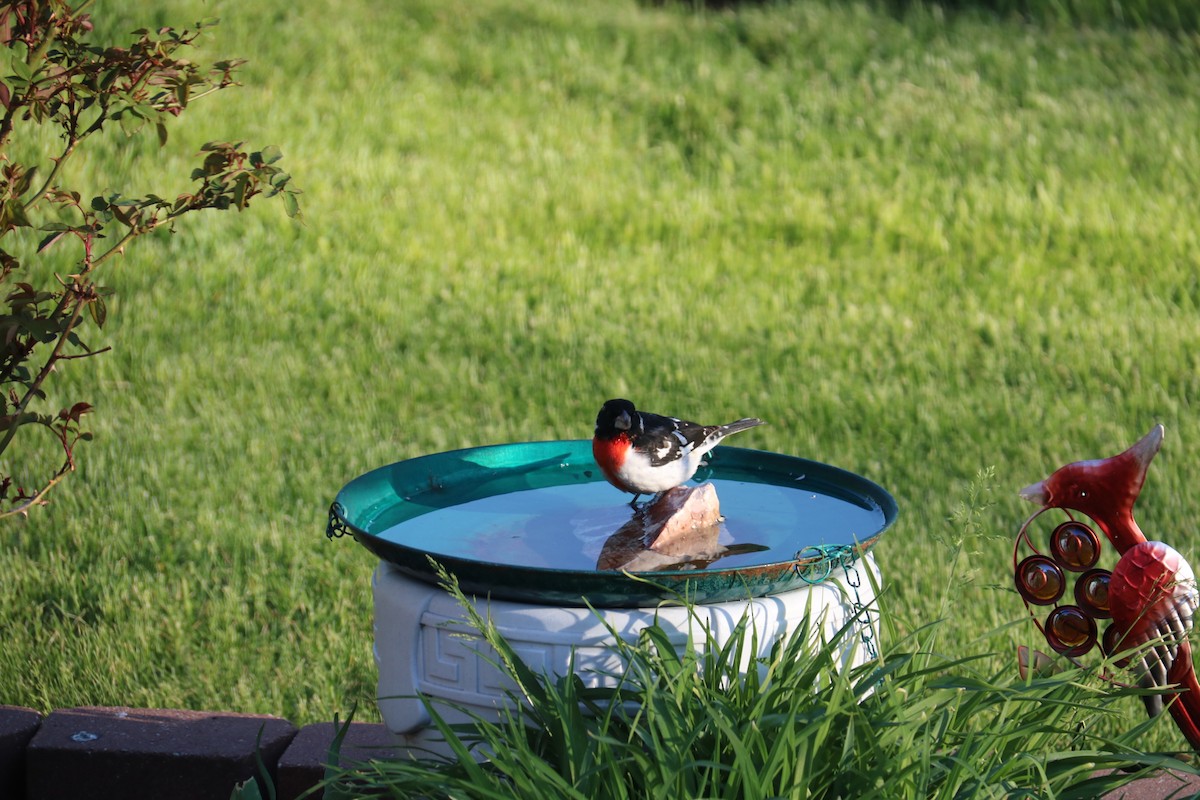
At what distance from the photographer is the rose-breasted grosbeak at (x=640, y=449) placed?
2533 millimetres

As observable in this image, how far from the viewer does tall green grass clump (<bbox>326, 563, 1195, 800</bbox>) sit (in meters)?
1.99

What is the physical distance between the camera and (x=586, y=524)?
105 inches

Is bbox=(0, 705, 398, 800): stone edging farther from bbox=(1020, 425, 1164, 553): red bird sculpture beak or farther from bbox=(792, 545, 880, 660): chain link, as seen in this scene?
bbox=(1020, 425, 1164, 553): red bird sculpture beak

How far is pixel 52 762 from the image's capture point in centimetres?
292

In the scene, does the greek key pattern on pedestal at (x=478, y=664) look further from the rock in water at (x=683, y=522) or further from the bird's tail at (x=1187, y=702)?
the bird's tail at (x=1187, y=702)

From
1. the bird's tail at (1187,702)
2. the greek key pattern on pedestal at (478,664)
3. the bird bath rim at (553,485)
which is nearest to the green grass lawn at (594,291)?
the bird bath rim at (553,485)

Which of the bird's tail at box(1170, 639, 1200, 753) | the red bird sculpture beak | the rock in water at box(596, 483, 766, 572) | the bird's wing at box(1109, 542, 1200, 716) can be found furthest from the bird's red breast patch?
the bird's tail at box(1170, 639, 1200, 753)

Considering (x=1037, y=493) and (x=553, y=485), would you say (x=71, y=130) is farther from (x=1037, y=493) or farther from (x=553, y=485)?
(x=1037, y=493)

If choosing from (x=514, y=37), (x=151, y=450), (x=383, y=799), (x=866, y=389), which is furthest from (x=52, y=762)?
(x=514, y=37)

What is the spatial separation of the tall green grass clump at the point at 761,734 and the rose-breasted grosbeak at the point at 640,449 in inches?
15.5

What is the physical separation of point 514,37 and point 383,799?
6899 mm

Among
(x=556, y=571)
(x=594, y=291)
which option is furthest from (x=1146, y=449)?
(x=594, y=291)

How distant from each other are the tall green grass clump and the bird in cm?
15

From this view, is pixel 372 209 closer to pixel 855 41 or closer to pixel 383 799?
pixel 855 41
